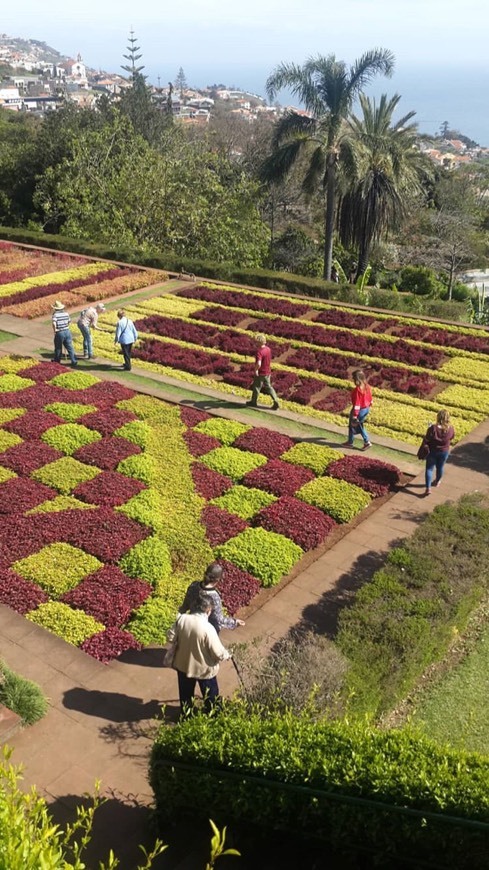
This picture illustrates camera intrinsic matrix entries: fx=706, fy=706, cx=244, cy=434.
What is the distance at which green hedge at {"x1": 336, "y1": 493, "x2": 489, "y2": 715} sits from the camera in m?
7.19

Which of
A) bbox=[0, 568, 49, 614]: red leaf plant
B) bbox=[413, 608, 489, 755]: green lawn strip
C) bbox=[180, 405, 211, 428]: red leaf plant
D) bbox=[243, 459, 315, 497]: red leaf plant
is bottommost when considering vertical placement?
bbox=[413, 608, 489, 755]: green lawn strip

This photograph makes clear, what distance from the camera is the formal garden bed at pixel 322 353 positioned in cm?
1555

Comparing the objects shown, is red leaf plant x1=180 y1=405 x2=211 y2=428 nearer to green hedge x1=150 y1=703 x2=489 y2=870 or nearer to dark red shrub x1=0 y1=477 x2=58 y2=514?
dark red shrub x1=0 y1=477 x2=58 y2=514

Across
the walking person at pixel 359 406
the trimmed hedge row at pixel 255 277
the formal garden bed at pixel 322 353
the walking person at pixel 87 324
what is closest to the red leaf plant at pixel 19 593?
the walking person at pixel 359 406

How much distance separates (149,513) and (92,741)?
4284 mm

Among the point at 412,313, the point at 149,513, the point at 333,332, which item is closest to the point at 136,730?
the point at 149,513

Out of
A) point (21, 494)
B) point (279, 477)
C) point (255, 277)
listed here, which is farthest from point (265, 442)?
point (255, 277)

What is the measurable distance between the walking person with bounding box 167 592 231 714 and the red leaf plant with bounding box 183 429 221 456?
650 cm

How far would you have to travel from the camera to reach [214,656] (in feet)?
21.5

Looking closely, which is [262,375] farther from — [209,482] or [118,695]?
[118,695]

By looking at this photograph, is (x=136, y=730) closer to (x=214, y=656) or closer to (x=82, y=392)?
(x=214, y=656)

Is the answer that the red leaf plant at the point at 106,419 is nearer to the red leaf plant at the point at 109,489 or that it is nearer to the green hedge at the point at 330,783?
the red leaf plant at the point at 109,489

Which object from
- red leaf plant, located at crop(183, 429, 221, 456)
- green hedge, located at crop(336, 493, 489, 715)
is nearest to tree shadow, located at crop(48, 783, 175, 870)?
green hedge, located at crop(336, 493, 489, 715)

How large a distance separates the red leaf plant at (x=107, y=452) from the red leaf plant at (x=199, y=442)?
97cm
